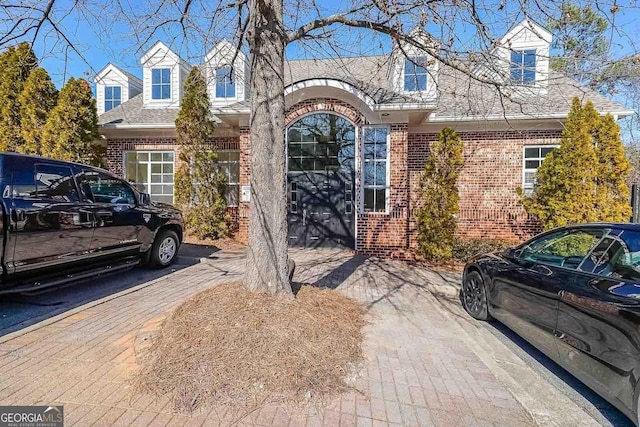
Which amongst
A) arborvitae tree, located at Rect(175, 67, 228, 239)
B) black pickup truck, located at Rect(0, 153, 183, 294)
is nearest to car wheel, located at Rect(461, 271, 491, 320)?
black pickup truck, located at Rect(0, 153, 183, 294)

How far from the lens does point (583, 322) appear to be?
8.68 feet

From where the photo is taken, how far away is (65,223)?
14.3 feet

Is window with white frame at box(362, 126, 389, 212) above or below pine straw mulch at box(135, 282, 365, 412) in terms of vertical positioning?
above

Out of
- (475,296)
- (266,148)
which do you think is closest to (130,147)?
(266,148)

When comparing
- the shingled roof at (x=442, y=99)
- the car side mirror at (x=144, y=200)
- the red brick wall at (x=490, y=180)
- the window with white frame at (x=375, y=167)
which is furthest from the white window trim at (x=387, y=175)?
the car side mirror at (x=144, y=200)

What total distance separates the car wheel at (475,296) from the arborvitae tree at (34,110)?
11.1m

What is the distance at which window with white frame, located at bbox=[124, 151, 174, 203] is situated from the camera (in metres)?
10.8

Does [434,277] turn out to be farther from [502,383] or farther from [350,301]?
[502,383]

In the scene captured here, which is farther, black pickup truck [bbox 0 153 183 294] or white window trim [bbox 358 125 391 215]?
white window trim [bbox 358 125 391 215]

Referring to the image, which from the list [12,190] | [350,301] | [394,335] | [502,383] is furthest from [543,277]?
[12,190]

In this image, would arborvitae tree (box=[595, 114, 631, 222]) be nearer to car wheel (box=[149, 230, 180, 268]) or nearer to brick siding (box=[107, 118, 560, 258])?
brick siding (box=[107, 118, 560, 258])

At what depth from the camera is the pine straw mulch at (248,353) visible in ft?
7.99

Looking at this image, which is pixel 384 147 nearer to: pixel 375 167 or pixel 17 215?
pixel 375 167

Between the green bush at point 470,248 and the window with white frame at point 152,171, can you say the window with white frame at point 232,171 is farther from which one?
the green bush at point 470,248
